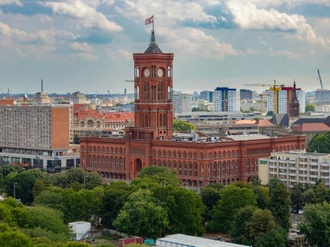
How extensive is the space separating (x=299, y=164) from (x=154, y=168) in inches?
845

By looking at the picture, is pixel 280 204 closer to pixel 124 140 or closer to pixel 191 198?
pixel 191 198

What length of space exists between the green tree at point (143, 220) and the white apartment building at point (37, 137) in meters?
74.1

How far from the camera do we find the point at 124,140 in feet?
483

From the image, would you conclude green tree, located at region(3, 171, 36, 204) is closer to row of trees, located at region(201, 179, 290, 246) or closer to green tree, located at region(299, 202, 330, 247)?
row of trees, located at region(201, 179, 290, 246)

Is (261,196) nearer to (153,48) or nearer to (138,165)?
(138,165)

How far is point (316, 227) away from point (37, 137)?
322 ft

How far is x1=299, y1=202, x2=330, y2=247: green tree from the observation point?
3615 inches

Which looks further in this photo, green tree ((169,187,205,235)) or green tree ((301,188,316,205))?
green tree ((301,188,316,205))

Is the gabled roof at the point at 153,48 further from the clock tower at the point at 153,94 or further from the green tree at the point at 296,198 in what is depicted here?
the green tree at the point at 296,198

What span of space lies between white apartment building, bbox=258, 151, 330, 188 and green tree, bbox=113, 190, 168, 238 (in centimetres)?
3435

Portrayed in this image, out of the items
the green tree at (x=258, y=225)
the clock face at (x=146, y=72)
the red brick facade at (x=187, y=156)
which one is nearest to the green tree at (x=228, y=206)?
the green tree at (x=258, y=225)

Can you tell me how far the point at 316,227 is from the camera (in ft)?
303

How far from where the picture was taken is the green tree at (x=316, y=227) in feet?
301

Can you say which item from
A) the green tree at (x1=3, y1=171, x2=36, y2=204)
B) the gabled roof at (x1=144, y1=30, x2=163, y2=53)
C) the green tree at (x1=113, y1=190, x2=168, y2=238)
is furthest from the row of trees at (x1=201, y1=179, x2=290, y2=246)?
the gabled roof at (x1=144, y1=30, x2=163, y2=53)
